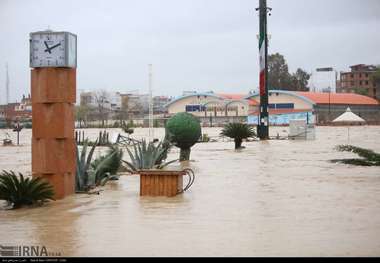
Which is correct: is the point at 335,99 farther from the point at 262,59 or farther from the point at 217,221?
the point at 217,221

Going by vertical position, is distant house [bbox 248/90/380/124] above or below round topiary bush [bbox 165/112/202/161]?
above

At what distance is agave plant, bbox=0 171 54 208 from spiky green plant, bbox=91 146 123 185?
261 cm

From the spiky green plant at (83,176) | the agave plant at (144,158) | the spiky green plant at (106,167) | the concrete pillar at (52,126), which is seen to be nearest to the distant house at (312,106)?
the agave plant at (144,158)

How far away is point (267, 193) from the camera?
12.1 m

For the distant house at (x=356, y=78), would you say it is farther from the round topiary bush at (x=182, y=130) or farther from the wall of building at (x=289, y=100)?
the round topiary bush at (x=182, y=130)

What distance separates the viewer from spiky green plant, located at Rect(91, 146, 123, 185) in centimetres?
1438

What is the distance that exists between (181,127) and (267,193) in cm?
925

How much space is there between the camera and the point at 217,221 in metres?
8.79

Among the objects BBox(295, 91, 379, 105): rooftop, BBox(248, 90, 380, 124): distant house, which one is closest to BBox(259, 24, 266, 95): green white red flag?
BBox(248, 90, 380, 124): distant house

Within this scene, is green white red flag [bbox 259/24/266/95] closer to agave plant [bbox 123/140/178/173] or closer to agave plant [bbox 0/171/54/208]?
agave plant [bbox 123/140/178/173]

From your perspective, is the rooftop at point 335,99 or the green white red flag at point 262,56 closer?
the green white red flag at point 262,56

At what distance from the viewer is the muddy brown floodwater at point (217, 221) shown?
6.98 meters

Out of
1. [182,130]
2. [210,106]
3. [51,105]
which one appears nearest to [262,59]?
[182,130]

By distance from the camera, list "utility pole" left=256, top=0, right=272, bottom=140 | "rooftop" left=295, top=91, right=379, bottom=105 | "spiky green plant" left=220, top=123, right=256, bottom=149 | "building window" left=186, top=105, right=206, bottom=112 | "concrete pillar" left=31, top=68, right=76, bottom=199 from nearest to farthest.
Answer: "concrete pillar" left=31, top=68, right=76, bottom=199
"spiky green plant" left=220, top=123, right=256, bottom=149
"utility pole" left=256, top=0, right=272, bottom=140
"rooftop" left=295, top=91, right=379, bottom=105
"building window" left=186, top=105, right=206, bottom=112
